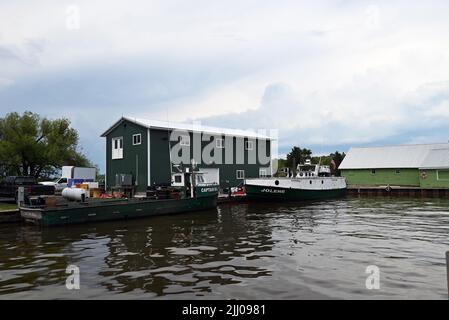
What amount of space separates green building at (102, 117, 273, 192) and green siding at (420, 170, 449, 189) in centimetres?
1788

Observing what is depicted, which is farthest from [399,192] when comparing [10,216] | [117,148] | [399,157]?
[10,216]

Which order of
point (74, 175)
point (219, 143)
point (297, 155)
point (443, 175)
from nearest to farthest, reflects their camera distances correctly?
point (219, 143)
point (74, 175)
point (443, 175)
point (297, 155)

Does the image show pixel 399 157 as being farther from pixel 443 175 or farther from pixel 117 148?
pixel 117 148

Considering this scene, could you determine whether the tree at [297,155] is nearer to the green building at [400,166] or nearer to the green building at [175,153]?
the green building at [400,166]

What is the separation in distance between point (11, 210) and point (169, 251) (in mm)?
12471

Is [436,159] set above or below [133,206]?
above

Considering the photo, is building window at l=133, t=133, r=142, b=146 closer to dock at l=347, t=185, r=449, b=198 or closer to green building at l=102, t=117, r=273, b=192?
green building at l=102, t=117, r=273, b=192

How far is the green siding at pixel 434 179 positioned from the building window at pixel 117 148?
33.3 meters

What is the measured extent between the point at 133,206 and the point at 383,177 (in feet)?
120

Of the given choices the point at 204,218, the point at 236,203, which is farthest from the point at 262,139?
the point at 204,218

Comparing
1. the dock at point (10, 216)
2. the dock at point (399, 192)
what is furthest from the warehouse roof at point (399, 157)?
the dock at point (10, 216)

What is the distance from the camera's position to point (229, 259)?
1127 centimetres

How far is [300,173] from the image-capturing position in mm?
38688

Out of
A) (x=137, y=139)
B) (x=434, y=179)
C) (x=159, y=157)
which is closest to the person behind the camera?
(x=159, y=157)
